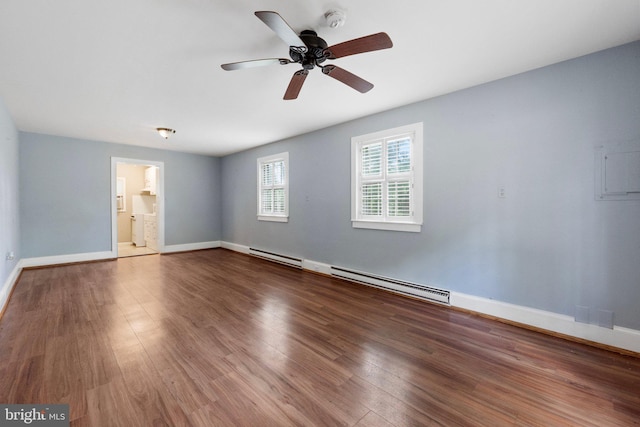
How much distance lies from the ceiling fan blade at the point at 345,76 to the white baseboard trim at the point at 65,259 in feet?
20.2

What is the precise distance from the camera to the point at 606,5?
1717 millimetres

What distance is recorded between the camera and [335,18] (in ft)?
5.87

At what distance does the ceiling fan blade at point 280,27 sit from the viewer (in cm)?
141

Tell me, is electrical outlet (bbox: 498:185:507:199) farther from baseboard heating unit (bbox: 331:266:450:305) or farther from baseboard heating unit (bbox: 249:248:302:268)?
baseboard heating unit (bbox: 249:248:302:268)

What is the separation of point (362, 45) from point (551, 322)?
2947 millimetres

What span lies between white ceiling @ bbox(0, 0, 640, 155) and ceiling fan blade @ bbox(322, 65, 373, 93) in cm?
25

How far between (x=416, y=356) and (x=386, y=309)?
0.92 m

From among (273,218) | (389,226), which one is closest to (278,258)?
(273,218)

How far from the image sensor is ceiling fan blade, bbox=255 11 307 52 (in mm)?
1414

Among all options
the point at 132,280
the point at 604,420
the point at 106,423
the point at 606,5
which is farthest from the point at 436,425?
the point at 132,280

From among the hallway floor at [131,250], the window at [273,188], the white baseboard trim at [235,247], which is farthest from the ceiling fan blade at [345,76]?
the hallway floor at [131,250]

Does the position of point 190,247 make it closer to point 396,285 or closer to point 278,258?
point 278,258

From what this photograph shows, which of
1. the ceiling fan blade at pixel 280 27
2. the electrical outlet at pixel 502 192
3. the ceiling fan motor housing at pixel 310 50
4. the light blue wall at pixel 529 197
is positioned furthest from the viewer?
the electrical outlet at pixel 502 192

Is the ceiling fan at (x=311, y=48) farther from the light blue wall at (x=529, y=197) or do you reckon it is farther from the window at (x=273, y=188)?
the window at (x=273, y=188)
